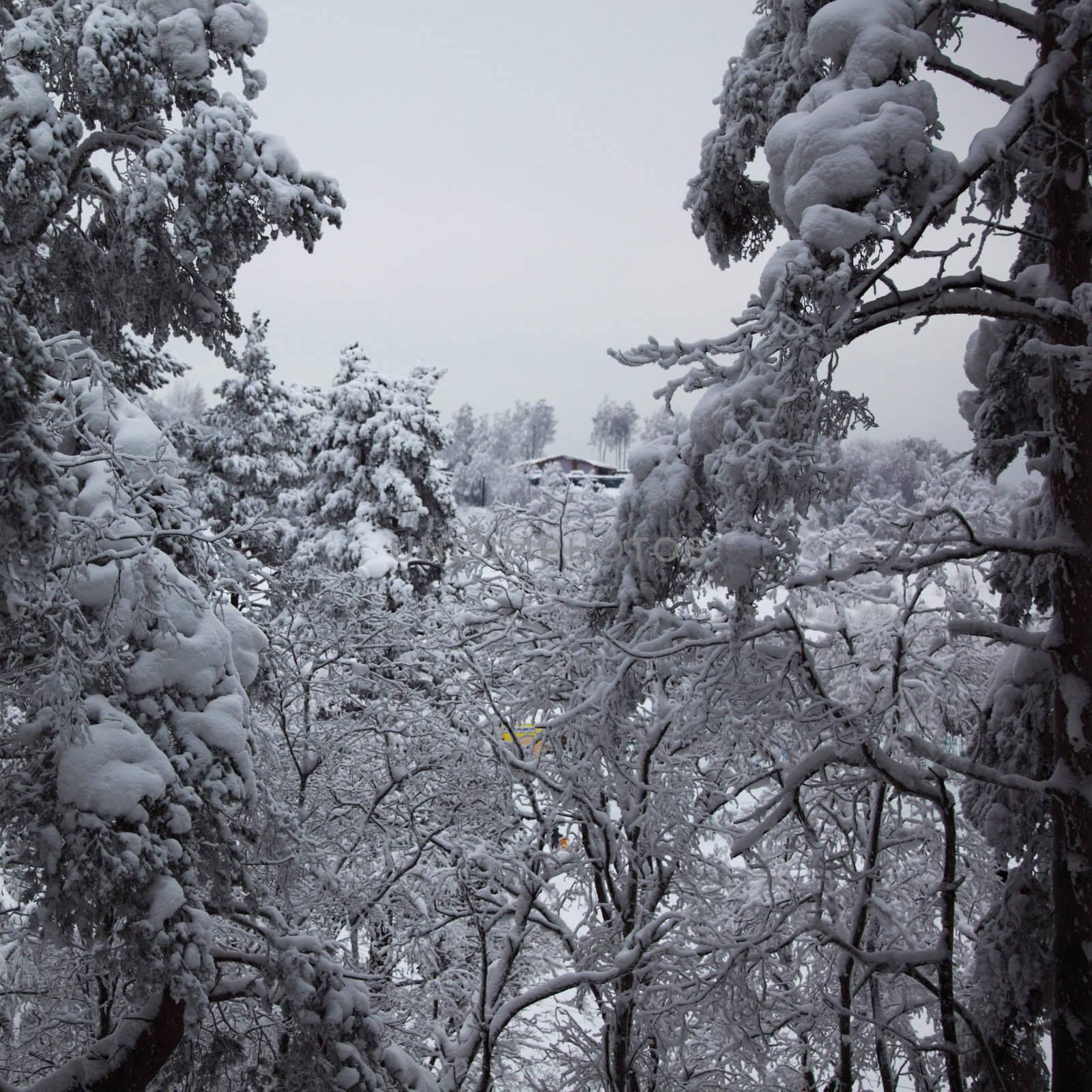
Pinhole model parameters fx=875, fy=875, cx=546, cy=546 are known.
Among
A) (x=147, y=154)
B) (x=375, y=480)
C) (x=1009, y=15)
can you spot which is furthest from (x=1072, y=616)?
(x=375, y=480)

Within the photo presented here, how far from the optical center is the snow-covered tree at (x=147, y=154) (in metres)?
5.59

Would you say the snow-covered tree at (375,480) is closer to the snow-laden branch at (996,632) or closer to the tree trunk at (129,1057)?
the tree trunk at (129,1057)

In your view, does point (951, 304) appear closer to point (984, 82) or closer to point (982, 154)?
point (982, 154)

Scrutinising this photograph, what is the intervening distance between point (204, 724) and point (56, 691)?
828 millimetres

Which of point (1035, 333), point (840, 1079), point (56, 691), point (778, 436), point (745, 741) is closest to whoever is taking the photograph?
point (56, 691)

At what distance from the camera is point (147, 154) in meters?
5.86

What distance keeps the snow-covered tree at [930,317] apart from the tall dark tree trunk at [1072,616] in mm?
10

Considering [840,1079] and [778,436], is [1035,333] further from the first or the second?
[840,1079]

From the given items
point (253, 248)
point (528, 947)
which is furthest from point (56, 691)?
point (528, 947)

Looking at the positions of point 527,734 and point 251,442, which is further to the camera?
point 251,442

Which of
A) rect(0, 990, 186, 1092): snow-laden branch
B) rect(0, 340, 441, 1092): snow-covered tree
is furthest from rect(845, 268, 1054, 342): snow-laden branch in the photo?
rect(0, 990, 186, 1092): snow-laden branch

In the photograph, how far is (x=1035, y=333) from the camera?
545 cm

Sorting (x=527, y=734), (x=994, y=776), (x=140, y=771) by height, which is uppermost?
(x=527, y=734)

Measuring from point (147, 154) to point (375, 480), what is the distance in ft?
48.8
